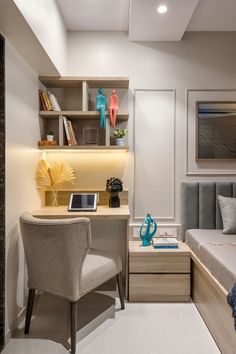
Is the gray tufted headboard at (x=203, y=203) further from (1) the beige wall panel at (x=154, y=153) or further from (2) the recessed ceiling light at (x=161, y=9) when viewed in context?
(2) the recessed ceiling light at (x=161, y=9)

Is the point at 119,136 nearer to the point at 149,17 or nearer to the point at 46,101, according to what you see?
the point at 46,101

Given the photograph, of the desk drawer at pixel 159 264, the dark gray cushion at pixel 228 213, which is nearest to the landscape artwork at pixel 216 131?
the dark gray cushion at pixel 228 213

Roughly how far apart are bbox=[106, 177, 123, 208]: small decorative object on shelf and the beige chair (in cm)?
93

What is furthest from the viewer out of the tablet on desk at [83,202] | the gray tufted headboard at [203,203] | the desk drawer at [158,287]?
the gray tufted headboard at [203,203]

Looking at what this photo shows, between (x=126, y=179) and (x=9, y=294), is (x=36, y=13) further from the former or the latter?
(x=9, y=294)

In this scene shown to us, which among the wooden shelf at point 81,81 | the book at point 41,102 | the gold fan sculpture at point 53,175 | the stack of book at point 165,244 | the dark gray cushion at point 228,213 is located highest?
the wooden shelf at point 81,81

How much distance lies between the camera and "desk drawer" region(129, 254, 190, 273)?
270cm

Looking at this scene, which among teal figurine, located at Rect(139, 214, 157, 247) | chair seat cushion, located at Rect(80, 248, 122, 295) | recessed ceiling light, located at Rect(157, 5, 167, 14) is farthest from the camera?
teal figurine, located at Rect(139, 214, 157, 247)

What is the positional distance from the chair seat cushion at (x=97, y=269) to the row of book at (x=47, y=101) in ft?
4.72

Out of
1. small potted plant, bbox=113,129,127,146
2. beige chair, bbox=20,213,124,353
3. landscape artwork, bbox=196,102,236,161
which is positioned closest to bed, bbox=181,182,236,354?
landscape artwork, bbox=196,102,236,161

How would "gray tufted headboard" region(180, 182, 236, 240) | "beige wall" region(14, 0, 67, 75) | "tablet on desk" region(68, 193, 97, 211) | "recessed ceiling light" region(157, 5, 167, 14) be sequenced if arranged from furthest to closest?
1. "gray tufted headboard" region(180, 182, 236, 240)
2. "tablet on desk" region(68, 193, 97, 211)
3. "recessed ceiling light" region(157, 5, 167, 14)
4. "beige wall" region(14, 0, 67, 75)

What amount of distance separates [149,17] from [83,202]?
5.89 ft

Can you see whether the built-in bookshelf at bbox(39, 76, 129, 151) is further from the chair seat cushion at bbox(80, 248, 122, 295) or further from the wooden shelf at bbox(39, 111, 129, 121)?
the chair seat cushion at bbox(80, 248, 122, 295)

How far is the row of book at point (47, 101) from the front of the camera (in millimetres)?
2883
